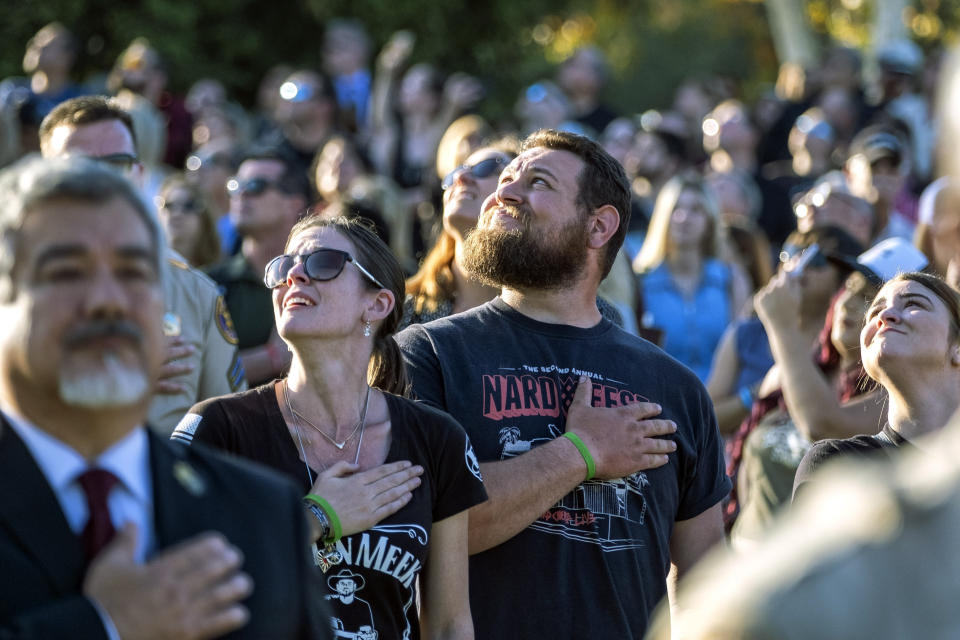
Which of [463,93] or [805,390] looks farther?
[463,93]

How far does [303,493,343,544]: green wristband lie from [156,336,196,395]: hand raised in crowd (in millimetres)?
1234

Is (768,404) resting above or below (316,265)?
below

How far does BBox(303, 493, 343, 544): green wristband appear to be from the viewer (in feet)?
11.0

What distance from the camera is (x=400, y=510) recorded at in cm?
344

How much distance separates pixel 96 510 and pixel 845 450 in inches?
94.4

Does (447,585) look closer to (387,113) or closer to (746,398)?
(746,398)

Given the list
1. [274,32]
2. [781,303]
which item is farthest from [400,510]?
[274,32]

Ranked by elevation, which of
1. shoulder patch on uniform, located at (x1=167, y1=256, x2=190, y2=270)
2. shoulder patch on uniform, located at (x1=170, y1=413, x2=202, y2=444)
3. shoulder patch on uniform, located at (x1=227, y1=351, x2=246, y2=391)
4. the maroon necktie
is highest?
shoulder patch on uniform, located at (x1=167, y1=256, x2=190, y2=270)

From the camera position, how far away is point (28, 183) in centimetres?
221

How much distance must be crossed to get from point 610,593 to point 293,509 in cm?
161

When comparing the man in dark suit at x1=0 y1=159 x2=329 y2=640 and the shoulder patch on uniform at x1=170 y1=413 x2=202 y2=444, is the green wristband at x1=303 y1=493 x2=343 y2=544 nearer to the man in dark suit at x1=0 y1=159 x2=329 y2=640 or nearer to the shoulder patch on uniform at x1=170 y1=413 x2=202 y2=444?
the shoulder patch on uniform at x1=170 y1=413 x2=202 y2=444

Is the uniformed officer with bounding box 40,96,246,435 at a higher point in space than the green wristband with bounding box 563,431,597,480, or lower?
higher

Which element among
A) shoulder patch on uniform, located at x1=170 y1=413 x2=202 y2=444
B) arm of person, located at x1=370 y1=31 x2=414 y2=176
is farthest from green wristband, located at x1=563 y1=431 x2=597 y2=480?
arm of person, located at x1=370 y1=31 x2=414 y2=176

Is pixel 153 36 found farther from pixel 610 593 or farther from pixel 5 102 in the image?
pixel 610 593
